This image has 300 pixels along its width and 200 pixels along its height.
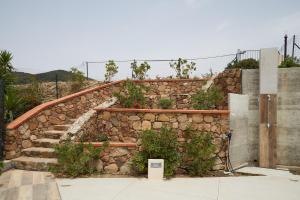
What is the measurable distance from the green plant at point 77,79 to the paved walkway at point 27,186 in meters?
7.55

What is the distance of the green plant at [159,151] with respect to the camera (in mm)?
6891

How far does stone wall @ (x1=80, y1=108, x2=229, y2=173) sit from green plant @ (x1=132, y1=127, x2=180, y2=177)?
0.37m

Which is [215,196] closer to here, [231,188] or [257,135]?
[231,188]

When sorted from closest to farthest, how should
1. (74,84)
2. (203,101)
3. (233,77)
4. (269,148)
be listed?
(269,148)
(203,101)
(233,77)
(74,84)

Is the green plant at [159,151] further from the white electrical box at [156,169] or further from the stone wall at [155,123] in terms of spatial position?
the stone wall at [155,123]

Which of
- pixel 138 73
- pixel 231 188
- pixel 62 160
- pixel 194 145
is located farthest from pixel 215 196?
pixel 138 73

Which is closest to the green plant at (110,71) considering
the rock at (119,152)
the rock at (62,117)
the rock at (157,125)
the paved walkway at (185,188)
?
the rock at (62,117)

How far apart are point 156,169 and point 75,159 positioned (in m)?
2.09

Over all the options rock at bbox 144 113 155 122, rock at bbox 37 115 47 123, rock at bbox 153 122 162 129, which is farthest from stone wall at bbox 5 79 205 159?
rock at bbox 153 122 162 129

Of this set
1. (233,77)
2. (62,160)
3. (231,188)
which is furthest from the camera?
(233,77)

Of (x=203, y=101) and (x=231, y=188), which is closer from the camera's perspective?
(x=231, y=188)

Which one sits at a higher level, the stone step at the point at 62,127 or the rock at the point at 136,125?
the rock at the point at 136,125

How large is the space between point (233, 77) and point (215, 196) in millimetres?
5409

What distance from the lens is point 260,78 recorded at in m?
8.46
